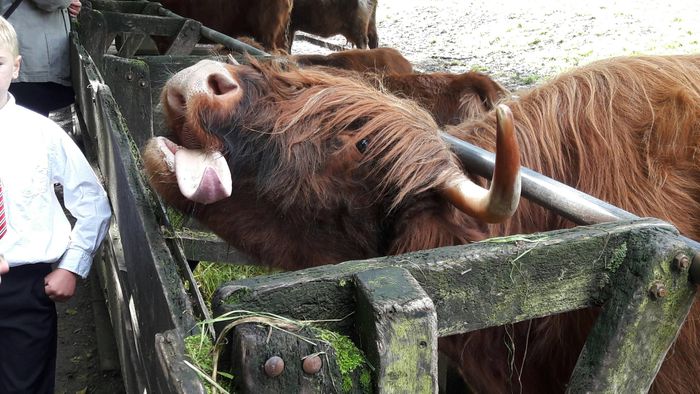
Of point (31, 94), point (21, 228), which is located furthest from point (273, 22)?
point (21, 228)

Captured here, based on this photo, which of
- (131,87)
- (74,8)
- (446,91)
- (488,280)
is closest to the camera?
(488,280)

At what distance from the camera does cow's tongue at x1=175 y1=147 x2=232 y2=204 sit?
1871 millimetres

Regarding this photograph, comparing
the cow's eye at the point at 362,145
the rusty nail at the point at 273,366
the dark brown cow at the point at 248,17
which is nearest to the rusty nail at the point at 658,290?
the rusty nail at the point at 273,366

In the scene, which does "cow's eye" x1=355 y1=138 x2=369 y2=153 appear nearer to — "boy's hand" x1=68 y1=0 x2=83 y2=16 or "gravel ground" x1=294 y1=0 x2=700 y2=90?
"boy's hand" x1=68 y1=0 x2=83 y2=16

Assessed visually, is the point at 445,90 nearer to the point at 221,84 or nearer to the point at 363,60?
the point at 363,60

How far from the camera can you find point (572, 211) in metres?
1.53

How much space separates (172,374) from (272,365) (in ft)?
0.84

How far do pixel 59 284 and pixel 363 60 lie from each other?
4.19 meters

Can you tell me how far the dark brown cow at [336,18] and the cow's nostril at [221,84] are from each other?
11.7 m

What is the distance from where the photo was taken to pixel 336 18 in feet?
44.8

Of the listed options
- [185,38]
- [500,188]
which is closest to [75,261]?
[500,188]

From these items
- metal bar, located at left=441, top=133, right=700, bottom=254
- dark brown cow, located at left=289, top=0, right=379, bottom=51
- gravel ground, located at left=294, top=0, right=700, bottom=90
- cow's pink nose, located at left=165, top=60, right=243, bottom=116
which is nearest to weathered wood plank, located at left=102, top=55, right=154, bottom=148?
cow's pink nose, located at left=165, top=60, right=243, bottom=116

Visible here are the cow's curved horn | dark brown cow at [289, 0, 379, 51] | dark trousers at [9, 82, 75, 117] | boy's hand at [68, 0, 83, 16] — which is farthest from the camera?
dark brown cow at [289, 0, 379, 51]

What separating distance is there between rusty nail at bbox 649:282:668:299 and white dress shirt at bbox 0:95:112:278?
217 centimetres
